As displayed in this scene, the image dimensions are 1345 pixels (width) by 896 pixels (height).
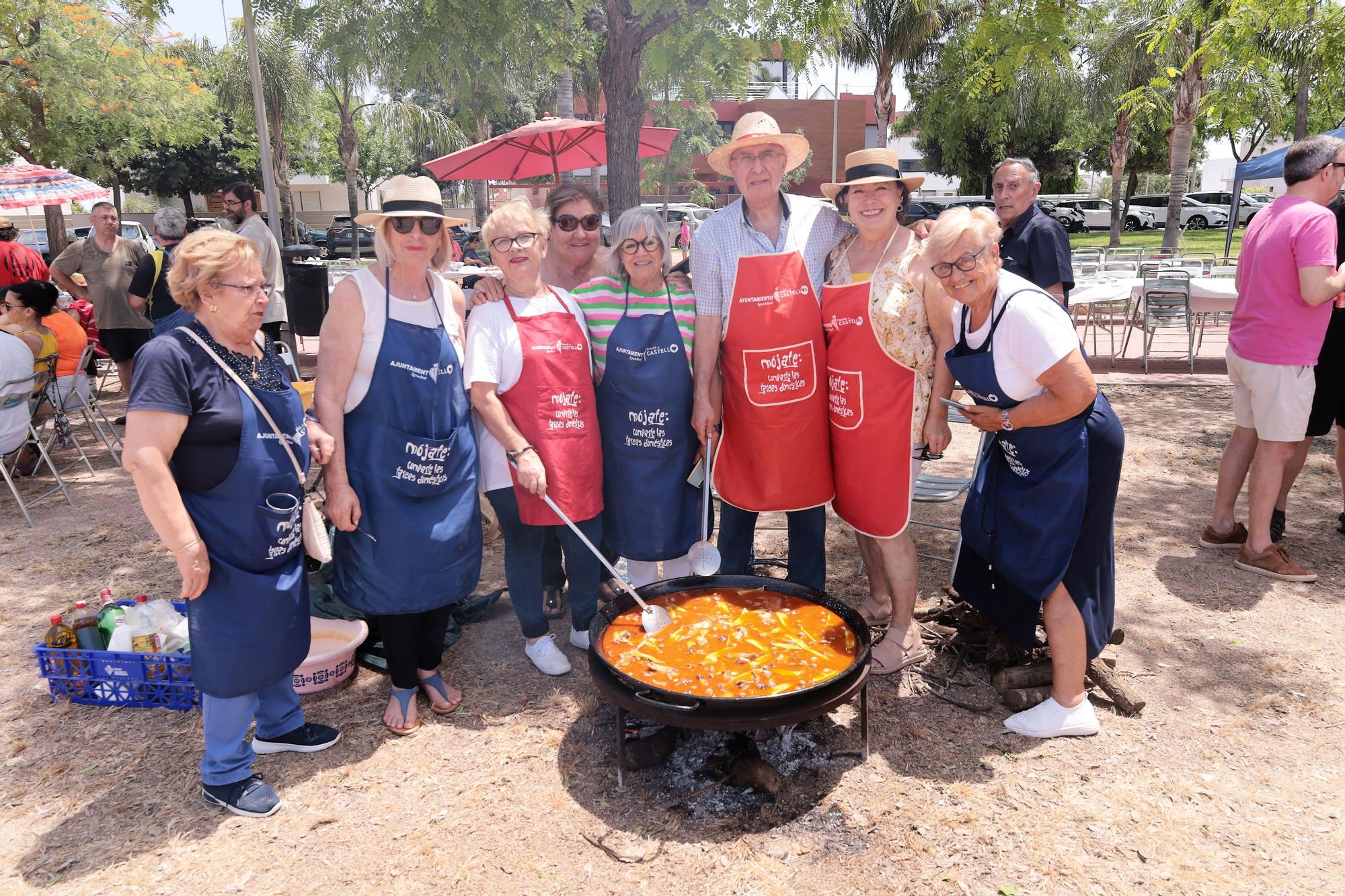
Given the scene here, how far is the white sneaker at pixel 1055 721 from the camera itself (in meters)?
3.06

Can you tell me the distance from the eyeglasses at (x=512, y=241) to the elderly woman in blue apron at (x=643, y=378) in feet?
1.08

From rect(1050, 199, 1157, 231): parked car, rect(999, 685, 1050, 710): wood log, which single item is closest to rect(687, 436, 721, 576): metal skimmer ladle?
rect(999, 685, 1050, 710): wood log

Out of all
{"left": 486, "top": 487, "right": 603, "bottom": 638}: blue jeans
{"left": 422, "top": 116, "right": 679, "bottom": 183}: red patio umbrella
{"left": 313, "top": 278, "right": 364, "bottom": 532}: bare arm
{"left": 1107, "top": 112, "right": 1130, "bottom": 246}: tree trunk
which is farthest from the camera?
{"left": 1107, "top": 112, "right": 1130, "bottom": 246}: tree trunk

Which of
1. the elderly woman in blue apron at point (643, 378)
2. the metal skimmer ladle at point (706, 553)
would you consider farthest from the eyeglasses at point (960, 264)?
the metal skimmer ladle at point (706, 553)

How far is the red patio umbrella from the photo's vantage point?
8875mm

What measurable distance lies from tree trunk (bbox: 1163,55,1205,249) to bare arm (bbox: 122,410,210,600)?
65.8ft

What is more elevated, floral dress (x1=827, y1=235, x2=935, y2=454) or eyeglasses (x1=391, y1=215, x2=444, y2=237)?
eyeglasses (x1=391, y1=215, x2=444, y2=237)

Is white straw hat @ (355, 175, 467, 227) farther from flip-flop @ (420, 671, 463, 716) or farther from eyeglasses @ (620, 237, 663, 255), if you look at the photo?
flip-flop @ (420, 671, 463, 716)

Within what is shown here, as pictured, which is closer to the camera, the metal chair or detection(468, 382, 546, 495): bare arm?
detection(468, 382, 546, 495): bare arm

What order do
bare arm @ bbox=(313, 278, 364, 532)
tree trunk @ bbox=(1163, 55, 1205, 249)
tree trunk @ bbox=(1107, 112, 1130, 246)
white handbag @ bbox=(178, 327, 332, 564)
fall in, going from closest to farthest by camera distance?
white handbag @ bbox=(178, 327, 332, 564) → bare arm @ bbox=(313, 278, 364, 532) → tree trunk @ bbox=(1163, 55, 1205, 249) → tree trunk @ bbox=(1107, 112, 1130, 246)

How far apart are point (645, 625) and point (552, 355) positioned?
1.05 m

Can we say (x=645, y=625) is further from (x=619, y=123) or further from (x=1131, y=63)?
(x=1131, y=63)

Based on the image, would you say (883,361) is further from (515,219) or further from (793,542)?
(515,219)

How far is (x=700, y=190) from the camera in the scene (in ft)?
101
